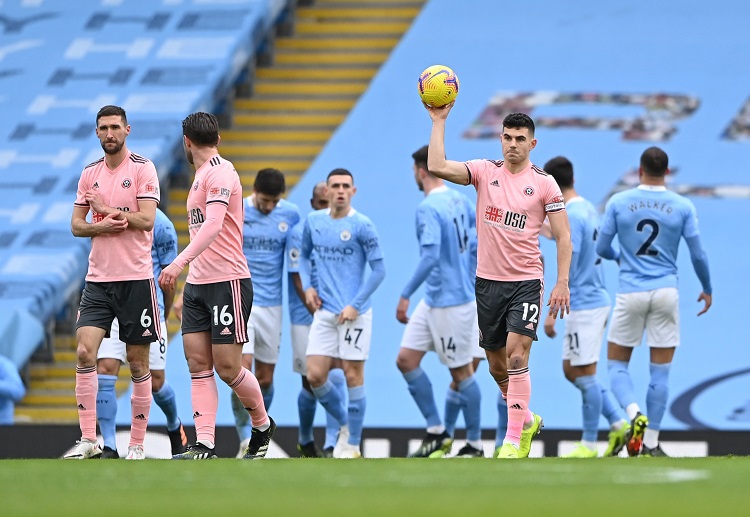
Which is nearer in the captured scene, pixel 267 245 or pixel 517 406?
pixel 517 406

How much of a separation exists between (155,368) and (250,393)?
2.61m

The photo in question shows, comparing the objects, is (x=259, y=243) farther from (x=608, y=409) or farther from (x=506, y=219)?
(x=506, y=219)

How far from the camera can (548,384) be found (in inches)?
627

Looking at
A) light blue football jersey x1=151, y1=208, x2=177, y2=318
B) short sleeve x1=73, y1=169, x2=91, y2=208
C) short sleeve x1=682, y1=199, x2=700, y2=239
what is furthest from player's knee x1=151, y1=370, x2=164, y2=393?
short sleeve x1=682, y1=199, x2=700, y2=239

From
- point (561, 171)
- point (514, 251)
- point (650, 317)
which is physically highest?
point (561, 171)

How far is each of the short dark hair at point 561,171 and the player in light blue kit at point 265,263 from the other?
2237mm

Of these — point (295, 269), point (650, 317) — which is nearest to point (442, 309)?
point (295, 269)

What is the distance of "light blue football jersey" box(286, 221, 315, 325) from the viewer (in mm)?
13078

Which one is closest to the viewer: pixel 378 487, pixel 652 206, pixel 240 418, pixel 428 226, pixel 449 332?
pixel 378 487

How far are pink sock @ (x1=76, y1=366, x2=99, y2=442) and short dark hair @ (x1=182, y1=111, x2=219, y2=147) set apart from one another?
1.72m

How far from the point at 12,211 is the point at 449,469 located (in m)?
11.4

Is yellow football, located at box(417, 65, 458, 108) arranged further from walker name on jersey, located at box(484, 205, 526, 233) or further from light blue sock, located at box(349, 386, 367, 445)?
light blue sock, located at box(349, 386, 367, 445)

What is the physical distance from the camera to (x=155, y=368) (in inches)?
488

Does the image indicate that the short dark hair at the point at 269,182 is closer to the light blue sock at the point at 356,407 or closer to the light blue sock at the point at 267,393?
the light blue sock at the point at 267,393
